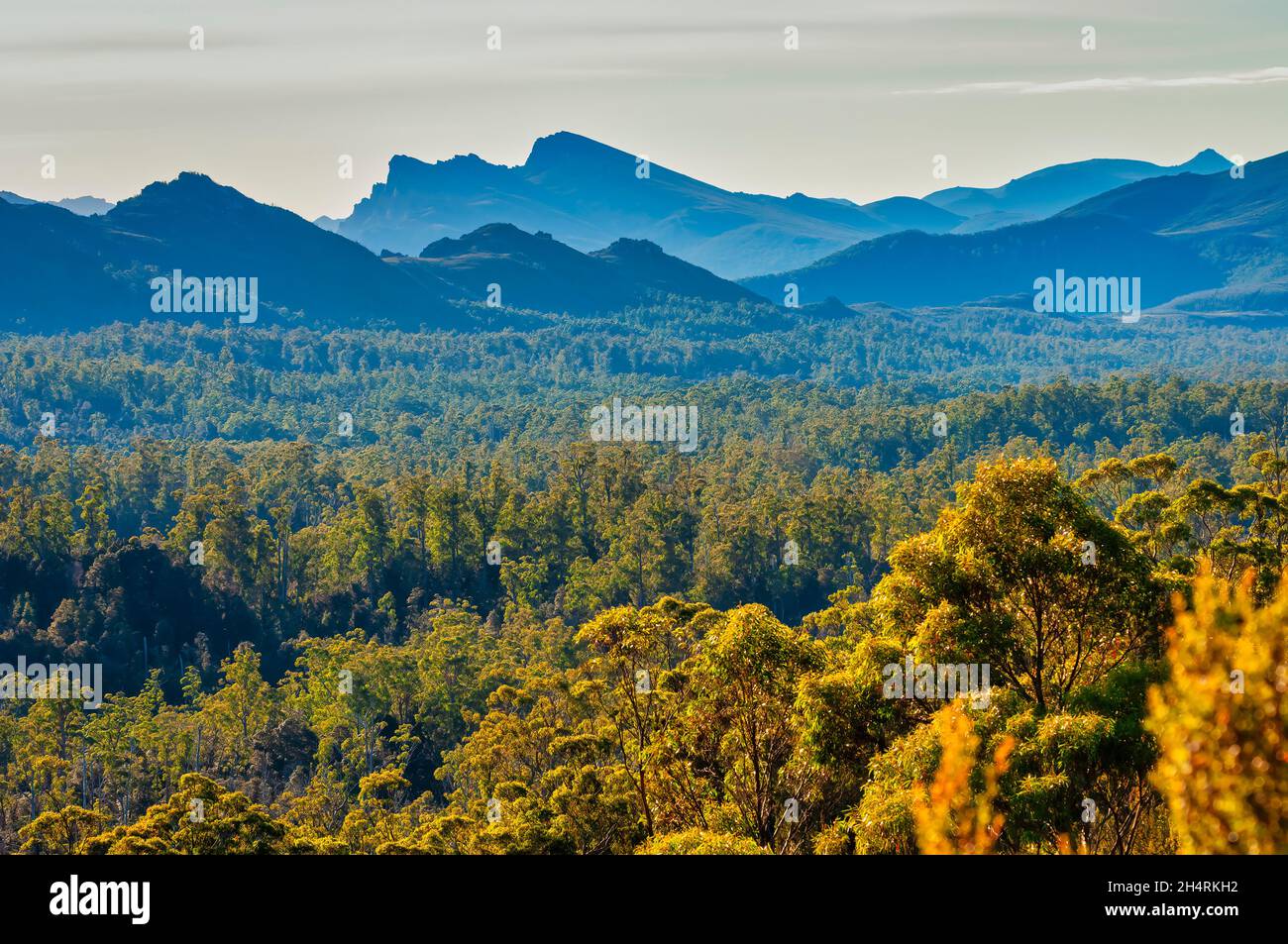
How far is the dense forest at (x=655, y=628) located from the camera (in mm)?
13391

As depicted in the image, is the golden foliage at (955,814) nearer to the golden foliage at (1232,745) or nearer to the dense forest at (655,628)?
the dense forest at (655,628)

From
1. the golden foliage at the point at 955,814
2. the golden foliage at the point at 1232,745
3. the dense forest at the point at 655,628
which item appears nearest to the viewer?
the golden foliage at the point at 1232,745

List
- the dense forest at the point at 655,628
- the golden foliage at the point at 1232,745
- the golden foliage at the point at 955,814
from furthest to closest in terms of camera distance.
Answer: the dense forest at the point at 655,628
the golden foliage at the point at 955,814
the golden foliage at the point at 1232,745

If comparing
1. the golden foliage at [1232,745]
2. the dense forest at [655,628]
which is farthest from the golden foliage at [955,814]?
the golden foliage at [1232,745]

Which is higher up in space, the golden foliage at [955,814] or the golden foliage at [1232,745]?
the golden foliage at [1232,745]

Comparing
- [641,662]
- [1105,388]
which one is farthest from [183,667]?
[1105,388]

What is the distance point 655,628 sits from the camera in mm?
20938

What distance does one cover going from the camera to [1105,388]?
116000 mm

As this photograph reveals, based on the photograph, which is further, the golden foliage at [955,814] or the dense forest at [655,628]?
the dense forest at [655,628]

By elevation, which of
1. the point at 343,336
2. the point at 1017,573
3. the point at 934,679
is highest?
the point at 343,336

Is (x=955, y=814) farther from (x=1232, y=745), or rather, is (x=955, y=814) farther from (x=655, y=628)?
(x=655, y=628)
